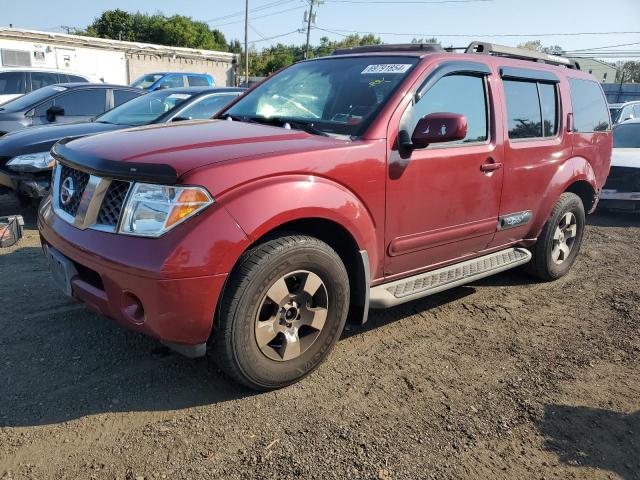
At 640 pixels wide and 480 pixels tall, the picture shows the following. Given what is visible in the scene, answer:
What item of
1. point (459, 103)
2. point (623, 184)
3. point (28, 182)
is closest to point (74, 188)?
point (459, 103)

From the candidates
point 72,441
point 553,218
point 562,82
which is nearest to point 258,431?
point 72,441

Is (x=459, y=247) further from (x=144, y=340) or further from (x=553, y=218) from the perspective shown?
(x=144, y=340)

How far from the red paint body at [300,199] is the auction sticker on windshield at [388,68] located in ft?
0.33

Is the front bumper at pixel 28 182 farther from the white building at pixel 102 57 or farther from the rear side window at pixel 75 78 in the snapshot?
the white building at pixel 102 57

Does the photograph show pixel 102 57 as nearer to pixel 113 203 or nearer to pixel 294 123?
pixel 294 123

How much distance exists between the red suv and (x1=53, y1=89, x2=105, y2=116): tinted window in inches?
184

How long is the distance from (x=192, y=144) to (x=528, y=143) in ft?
8.90

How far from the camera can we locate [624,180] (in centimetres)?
792

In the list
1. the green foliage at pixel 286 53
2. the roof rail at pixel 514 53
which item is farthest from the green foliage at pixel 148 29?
the roof rail at pixel 514 53

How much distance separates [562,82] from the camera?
4617mm

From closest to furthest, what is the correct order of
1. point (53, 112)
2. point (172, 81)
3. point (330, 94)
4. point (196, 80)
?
point (330, 94) < point (53, 112) < point (172, 81) < point (196, 80)

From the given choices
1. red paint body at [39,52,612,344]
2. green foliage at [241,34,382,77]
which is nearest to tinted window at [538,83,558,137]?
red paint body at [39,52,612,344]

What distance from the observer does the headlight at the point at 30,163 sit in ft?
18.2

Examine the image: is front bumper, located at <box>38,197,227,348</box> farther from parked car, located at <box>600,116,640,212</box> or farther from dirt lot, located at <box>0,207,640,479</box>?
parked car, located at <box>600,116,640,212</box>
